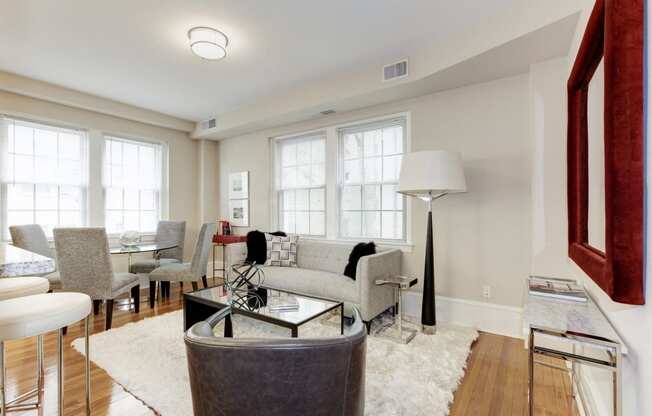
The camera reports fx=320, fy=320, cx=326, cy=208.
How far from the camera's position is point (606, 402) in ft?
5.04

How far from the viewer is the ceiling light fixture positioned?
2732 mm

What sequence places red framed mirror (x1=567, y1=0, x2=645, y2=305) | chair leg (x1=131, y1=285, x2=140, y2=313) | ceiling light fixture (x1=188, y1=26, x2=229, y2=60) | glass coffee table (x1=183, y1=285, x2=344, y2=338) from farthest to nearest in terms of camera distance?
chair leg (x1=131, y1=285, x2=140, y2=313) < ceiling light fixture (x1=188, y1=26, x2=229, y2=60) < glass coffee table (x1=183, y1=285, x2=344, y2=338) < red framed mirror (x1=567, y1=0, x2=645, y2=305)

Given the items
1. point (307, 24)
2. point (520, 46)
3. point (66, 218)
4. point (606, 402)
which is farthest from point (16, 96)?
point (606, 402)

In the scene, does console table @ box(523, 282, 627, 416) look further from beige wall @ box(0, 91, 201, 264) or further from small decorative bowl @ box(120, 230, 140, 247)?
beige wall @ box(0, 91, 201, 264)

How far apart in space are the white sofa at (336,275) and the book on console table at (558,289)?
4.23ft

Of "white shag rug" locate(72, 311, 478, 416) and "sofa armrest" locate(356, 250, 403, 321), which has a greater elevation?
"sofa armrest" locate(356, 250, 403, 321)

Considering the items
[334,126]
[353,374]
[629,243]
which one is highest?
[334,126]

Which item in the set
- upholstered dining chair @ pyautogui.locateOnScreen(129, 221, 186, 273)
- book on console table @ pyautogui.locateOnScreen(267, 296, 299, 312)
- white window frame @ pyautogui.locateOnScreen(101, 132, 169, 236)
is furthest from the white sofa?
white window frame @ pyautogui.locateOnScreen(101, 132, 169, 236)

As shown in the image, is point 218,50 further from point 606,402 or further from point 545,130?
point 606,402

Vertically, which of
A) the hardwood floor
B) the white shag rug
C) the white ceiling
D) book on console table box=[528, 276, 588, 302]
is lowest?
the hardwood floor

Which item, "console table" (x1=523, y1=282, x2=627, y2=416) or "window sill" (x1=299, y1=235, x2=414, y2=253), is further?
"window sill" (x1=299, y1=235, x2=414, y2=253)

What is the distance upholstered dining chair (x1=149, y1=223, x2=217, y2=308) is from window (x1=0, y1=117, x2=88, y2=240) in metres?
1.63

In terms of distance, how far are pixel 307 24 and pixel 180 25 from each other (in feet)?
3.51

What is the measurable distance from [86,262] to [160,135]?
2887 mm
